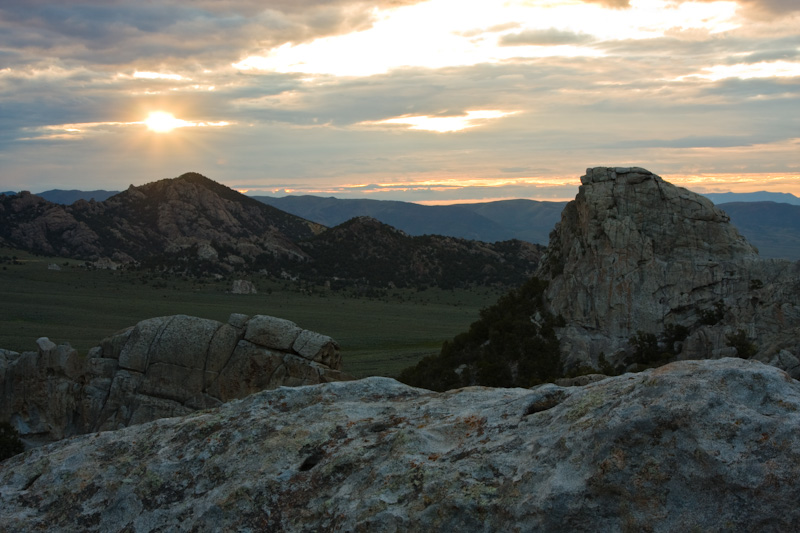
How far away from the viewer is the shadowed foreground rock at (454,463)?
442cm

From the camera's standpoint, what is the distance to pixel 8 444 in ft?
67.6

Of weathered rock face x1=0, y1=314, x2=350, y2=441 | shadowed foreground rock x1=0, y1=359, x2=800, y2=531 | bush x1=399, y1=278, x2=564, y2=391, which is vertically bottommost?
bush x1=399, y1=278, x2=564, y2=391

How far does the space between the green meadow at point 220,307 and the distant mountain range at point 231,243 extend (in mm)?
8316

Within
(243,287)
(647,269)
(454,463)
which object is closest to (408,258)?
(243,287)

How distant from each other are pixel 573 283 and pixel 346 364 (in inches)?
668

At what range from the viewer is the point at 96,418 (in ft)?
73.3

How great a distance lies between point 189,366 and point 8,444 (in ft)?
19.3

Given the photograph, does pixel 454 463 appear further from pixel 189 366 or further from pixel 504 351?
pixel 504 351

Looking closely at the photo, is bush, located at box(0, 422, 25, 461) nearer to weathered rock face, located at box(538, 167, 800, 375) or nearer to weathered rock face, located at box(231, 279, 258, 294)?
weathered rock face, located at box(538, 167, 800, 375)

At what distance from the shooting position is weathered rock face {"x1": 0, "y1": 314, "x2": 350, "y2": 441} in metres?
20.7

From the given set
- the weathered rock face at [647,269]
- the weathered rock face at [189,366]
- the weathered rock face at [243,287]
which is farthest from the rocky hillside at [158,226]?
the weathered rock face at [189,366]

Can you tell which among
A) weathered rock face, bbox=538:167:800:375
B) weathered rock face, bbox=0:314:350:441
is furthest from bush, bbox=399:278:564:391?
weathered rock face, bbox=0:314:350:441

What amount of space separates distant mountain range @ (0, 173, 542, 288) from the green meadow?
8.32m

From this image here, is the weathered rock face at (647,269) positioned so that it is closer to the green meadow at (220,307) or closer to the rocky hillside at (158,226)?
the green meadow at (220,307)
